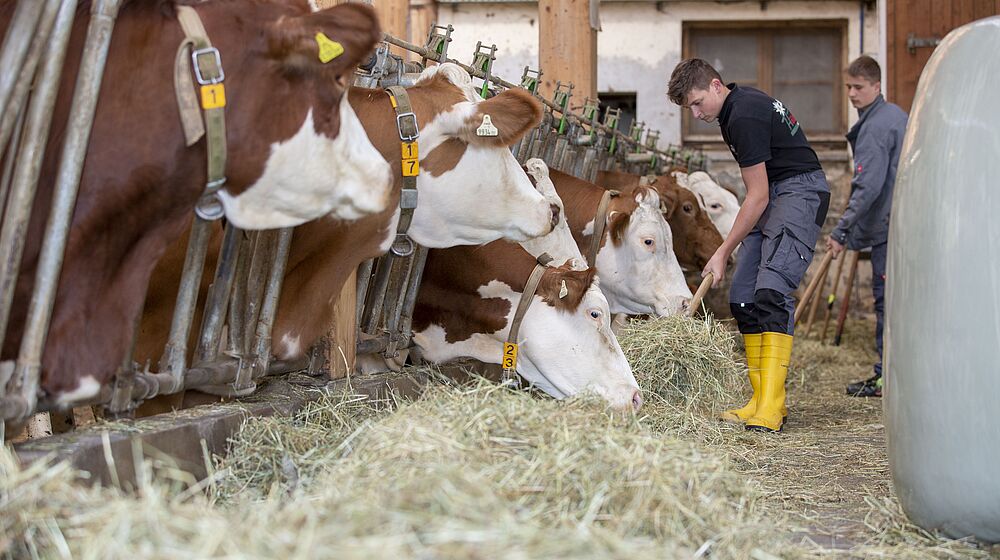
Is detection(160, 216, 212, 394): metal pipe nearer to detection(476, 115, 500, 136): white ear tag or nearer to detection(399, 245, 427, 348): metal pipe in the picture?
detection(476, 115, 500, 136): white ear tag

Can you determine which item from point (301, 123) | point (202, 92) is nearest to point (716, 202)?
point (301, 123)

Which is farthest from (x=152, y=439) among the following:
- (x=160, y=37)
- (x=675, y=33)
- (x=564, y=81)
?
(x=675, y=33)

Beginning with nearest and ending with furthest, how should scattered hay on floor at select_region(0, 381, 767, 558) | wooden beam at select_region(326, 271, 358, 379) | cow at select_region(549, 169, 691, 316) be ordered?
scattered hay on floor at select_region(0, 381, 767, 558)
wooden beam at select_region(326, 271, 358, 379)
cow at select_region(549, 169, 691, 316)

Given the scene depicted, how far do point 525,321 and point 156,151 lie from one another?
2206mm

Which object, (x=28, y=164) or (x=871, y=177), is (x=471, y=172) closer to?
(x=28, y=164)

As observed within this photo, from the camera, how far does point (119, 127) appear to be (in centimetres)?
261

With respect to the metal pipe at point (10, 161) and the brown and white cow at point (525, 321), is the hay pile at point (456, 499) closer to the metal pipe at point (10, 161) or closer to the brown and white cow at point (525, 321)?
the metal pipe at point (10, 161)

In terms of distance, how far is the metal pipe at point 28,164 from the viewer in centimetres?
249

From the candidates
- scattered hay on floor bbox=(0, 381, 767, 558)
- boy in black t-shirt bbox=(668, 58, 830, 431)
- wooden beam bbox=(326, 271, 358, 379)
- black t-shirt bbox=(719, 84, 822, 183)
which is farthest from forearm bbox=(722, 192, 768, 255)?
scattered hay on floor bbox=(0, 381, 767, 558)

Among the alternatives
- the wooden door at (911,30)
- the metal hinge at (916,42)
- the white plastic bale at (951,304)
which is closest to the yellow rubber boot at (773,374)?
the white plastic bale at (951,304)

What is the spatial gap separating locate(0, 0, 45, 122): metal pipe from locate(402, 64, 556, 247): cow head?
59.4 inches

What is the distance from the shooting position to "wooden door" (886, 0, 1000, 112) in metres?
11.2

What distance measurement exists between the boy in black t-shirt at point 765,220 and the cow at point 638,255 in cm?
70

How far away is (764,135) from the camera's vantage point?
5.39 metres
